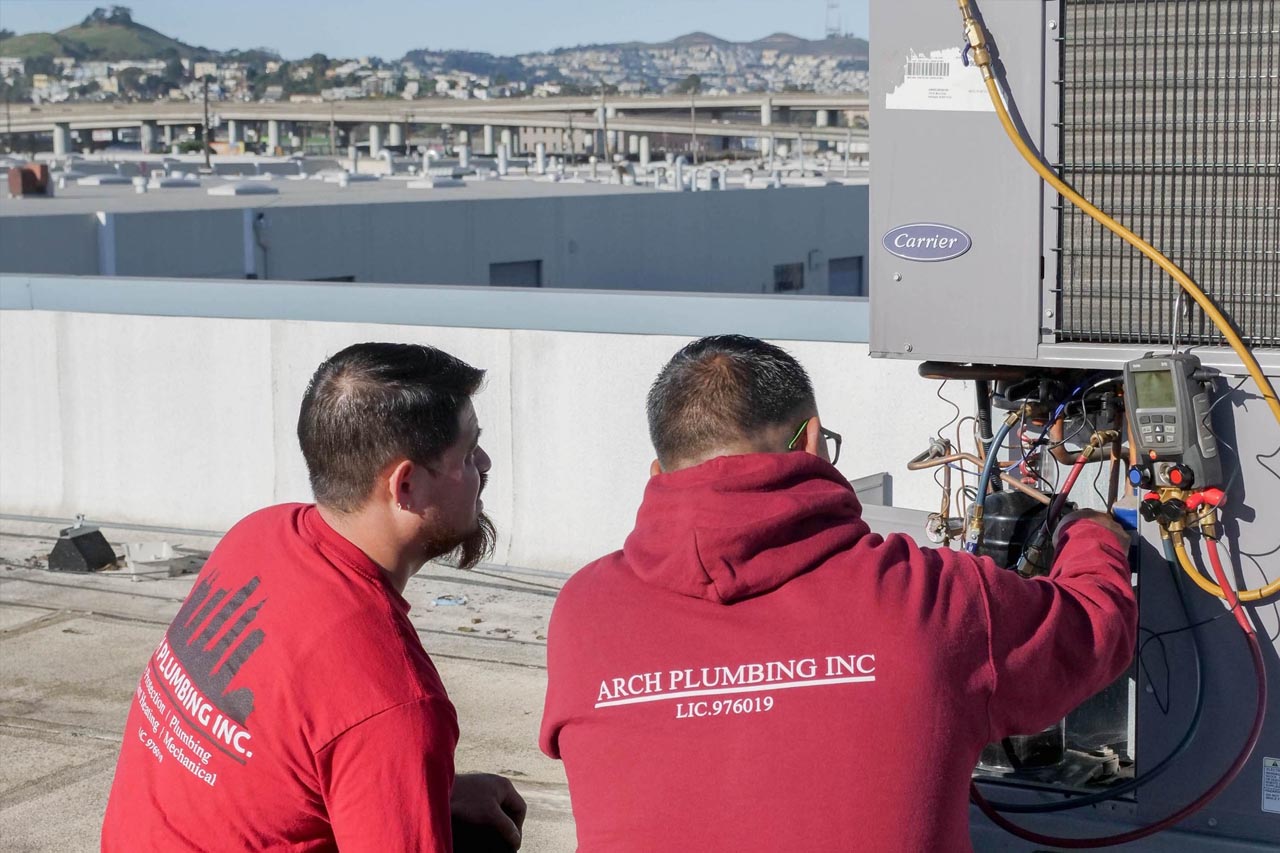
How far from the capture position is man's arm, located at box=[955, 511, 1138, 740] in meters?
2.15

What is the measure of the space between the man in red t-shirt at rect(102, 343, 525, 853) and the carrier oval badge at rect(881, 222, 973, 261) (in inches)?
39.0

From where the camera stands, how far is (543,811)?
490cm

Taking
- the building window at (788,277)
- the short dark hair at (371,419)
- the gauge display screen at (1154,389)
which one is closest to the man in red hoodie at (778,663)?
the short dark hair at (371,419)

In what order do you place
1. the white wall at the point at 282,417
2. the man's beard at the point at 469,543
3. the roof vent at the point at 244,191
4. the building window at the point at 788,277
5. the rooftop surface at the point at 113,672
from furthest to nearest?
the building window at the point at 788,277 < the roof vent at the point at 244,191 < the white wall at the point at 282,417 < the rooftop surface at the point at 113,672 < the man's beard at the point at 469,543

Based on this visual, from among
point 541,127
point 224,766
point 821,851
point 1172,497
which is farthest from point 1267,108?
point 541,127

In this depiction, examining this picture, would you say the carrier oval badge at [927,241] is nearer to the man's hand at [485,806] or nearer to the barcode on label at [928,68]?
the barcode on label at [928,68]

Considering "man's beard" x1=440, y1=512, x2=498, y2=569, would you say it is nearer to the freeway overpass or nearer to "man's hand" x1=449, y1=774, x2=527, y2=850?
"man's hand" x1=449, y1=774, x2=527, y2=850

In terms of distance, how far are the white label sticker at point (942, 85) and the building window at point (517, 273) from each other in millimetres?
18534

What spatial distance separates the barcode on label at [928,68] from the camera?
2.88 metres

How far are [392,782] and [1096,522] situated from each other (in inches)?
53.9

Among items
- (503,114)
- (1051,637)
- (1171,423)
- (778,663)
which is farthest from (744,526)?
(503,114)

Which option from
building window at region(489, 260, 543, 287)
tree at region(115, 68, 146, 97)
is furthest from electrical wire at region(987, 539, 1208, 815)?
tree at region(115, 68, 146, 97)

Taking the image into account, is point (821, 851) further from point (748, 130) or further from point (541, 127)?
point (541, 127)

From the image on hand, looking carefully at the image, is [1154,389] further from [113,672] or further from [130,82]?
[130,82]
